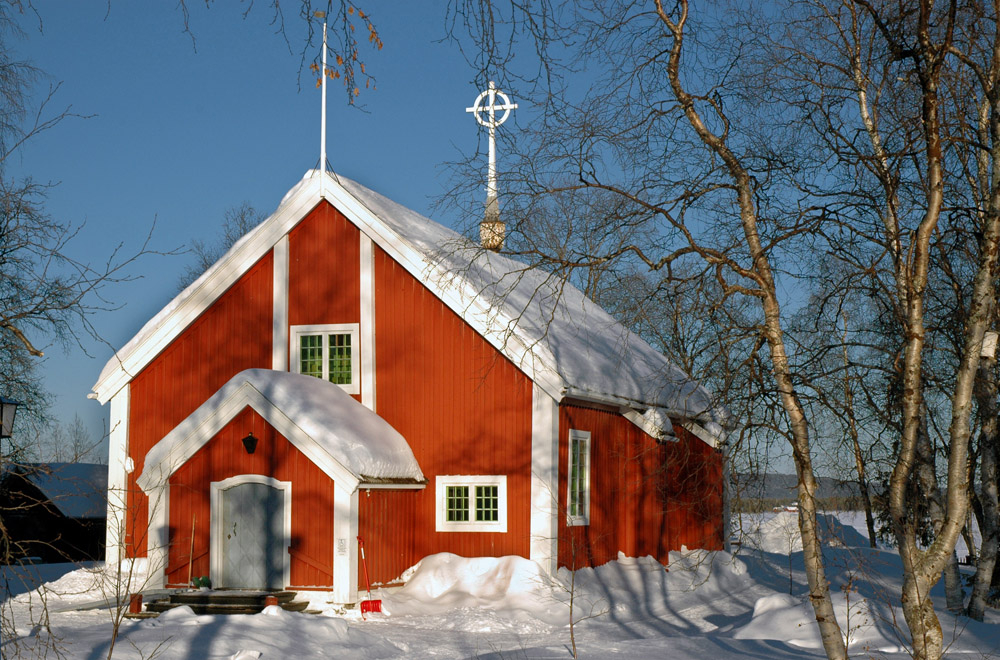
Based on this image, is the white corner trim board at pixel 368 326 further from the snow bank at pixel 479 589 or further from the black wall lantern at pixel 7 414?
the black wall lantern at pixel 7 414

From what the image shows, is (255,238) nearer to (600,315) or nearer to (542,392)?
(542,392)

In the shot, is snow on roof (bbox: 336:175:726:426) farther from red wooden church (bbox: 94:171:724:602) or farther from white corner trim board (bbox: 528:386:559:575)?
white corner trim board (bbox: 528:386:559:575)

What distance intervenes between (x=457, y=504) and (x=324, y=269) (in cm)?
498

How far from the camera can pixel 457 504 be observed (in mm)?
18438

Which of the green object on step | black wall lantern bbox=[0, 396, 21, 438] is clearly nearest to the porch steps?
the green object on step

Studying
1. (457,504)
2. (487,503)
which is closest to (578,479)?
(487,503)

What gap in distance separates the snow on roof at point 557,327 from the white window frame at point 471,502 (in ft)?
6.94

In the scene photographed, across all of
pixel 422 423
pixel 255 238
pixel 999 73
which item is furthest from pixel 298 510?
pixel 999 73

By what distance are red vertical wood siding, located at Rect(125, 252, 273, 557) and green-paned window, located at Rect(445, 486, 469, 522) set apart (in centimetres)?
425

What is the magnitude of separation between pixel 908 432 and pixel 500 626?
8300 millimetres

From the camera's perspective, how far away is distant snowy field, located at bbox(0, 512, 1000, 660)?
12.5m

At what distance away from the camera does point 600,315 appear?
26.8 metres

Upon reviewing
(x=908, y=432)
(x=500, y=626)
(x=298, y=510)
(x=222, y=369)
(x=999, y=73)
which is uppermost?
(x=999, y=73)

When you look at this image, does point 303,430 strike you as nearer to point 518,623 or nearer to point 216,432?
point 216,432
